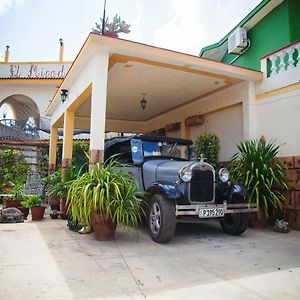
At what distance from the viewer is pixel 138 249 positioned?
397cm

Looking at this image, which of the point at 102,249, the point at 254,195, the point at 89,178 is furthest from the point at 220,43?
the point at 102,249

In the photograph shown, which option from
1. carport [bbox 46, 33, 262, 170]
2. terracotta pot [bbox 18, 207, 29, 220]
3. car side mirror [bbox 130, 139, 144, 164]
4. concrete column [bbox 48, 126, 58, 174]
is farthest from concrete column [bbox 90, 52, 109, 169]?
concrete column [bbox 48, 126, 58, 174]

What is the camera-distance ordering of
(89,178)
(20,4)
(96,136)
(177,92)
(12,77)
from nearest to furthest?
(89,178) → (96,136) → (20,4) → (177,92) → (12,77)

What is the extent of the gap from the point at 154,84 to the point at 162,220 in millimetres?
4225

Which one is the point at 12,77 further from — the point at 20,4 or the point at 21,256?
the point at 21,256

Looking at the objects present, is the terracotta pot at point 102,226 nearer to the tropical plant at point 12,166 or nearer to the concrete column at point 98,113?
the concrete column at point 98,113

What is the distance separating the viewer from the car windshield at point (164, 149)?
5621 mm

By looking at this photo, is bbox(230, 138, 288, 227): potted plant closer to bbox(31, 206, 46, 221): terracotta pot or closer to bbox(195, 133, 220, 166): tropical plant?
bbox(195, 133, 220, 166): tropical plant

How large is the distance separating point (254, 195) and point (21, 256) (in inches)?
158

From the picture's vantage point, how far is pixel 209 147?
7.81m

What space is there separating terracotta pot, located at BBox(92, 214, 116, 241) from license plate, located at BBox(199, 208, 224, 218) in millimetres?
1327

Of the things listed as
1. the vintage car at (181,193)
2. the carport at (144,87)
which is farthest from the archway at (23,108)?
the vintage car at (181,193)

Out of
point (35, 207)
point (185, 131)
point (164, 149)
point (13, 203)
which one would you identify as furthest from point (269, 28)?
point (13, 203)

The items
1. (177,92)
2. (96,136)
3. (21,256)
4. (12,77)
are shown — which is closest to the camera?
(21,256)
